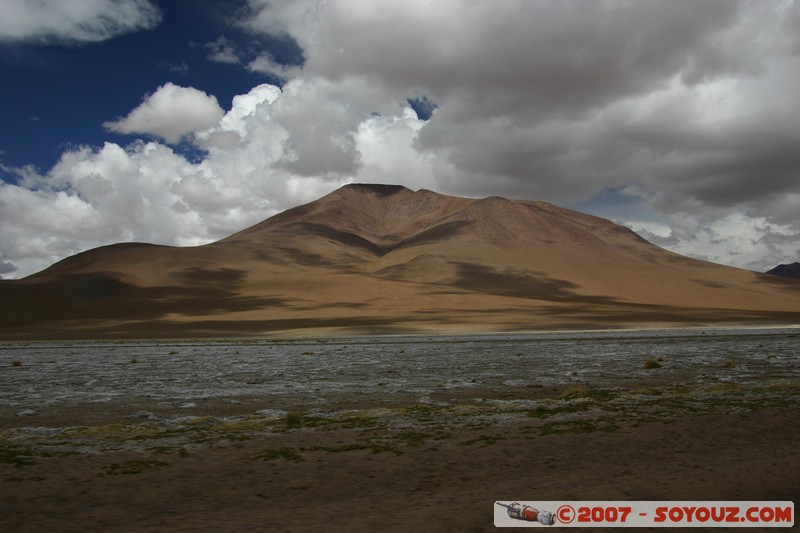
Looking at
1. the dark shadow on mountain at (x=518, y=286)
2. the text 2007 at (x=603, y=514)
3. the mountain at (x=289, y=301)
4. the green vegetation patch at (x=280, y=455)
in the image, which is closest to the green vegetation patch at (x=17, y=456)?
the green vegetation patch at (x=280, y=455)

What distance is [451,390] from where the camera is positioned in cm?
2323

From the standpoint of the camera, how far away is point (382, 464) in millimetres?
11664

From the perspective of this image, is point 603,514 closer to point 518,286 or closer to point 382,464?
point 382,464

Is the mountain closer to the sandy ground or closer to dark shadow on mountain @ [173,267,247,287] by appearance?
dark shadow on mountain @ [173,267,247,287]

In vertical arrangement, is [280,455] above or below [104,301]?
below

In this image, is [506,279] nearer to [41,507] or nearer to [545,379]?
[545,379]

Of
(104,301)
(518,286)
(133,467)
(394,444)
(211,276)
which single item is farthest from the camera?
(518,286)

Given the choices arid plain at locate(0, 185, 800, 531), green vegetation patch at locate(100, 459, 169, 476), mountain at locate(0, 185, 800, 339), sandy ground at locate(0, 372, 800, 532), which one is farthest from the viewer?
mountain at locate(0, 185, 800, 339)

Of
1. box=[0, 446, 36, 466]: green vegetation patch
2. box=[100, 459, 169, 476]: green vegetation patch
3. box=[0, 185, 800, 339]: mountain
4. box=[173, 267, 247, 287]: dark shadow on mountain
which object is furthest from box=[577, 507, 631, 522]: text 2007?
box=[173, 267, 247, 287]: dark shadow on mountain

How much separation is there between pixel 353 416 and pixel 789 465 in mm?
9987

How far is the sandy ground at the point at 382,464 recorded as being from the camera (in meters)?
9.02

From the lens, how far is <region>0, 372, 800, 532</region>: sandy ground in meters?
9.02

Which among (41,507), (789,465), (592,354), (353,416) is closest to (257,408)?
(353,416)

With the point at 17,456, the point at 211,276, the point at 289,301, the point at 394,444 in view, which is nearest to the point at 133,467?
the point at 17,456
